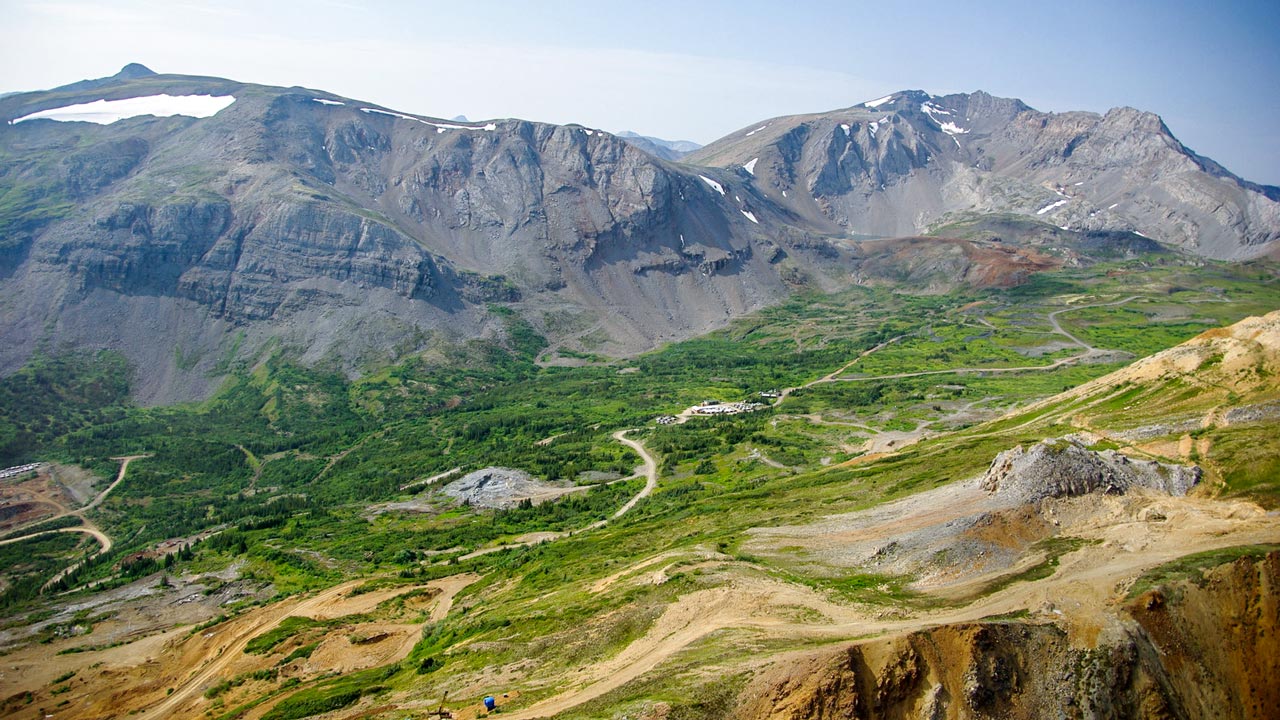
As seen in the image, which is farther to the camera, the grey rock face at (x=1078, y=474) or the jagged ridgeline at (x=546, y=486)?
the grey rock face at (x=1078, y=474)

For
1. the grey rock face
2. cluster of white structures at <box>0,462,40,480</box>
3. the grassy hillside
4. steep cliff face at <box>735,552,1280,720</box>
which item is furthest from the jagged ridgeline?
cluster of white structures at <box>0,462,40,480</box>

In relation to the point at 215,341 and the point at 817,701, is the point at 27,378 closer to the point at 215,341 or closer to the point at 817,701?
the point at 215,341

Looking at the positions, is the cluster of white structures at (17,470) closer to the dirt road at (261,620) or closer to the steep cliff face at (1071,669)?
the dirt road at (261,620)

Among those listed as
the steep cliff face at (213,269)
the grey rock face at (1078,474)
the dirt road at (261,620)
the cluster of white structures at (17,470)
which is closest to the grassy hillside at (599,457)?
the dirt road at (261,620)

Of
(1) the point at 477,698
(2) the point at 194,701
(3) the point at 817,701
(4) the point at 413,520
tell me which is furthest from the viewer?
(4) the point at 413,520

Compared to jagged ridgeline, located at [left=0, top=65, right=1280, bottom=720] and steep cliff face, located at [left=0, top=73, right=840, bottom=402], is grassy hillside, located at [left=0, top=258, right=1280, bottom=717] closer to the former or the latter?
jagged ridgeline, located at [left=0, top=65, right=1280, bottom=720]

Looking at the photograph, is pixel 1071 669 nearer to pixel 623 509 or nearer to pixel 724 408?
pixel 623 509

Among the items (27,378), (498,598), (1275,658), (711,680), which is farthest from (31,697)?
(27,378)
